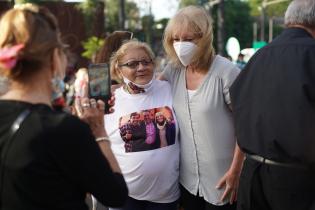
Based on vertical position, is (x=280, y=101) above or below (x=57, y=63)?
below

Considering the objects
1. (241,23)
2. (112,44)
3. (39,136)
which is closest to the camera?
(39,136)

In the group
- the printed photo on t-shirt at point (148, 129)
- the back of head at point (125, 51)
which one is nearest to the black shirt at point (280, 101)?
the printed photo on t-shirt at point (148, 129)

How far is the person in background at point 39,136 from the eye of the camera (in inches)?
59.1

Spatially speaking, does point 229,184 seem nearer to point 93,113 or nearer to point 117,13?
point 93,113

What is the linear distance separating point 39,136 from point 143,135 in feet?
4.50

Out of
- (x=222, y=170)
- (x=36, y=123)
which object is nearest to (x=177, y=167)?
(x=222, y=170)

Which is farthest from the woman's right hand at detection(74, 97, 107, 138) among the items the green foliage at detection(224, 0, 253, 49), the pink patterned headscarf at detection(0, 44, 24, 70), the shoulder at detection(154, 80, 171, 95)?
the green foliage at detection(224, 0, 253, 49)

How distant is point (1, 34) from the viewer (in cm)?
158

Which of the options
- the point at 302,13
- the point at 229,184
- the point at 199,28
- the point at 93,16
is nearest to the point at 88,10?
the point at 93,16

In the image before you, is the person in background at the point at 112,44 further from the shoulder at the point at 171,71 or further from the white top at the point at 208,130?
the white top at the point at 208,130

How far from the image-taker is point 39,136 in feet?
4.90

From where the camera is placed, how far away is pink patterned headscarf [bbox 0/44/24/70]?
1527 millimetres

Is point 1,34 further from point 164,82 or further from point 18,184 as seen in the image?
point 164,82

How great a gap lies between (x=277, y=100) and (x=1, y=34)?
55.3 inches
